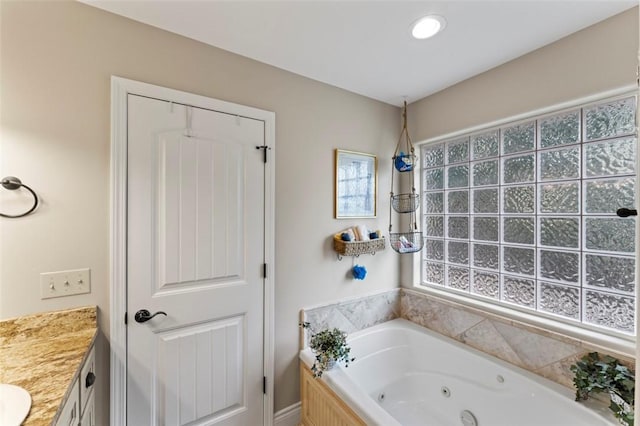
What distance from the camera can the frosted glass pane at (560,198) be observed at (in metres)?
1.56

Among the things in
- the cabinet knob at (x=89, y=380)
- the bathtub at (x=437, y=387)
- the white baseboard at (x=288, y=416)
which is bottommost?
the white baseboard at (x=288, y=416)

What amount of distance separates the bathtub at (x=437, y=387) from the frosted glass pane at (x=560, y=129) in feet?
4.69

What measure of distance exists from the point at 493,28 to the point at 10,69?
233cm

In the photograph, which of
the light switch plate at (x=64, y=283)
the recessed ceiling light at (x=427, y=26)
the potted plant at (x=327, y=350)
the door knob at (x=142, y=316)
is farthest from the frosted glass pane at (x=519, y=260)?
the light switch plate at (x=64, y=283)

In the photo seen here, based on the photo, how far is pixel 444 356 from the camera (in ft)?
6.51

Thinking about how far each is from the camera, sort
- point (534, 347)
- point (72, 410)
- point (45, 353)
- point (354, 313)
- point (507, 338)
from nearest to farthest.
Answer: point (72, 410) < point (45, 353) < point (534, 347) < point (507, 338) < point (354, 313)

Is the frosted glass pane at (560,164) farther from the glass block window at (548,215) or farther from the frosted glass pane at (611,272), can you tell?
the frosted glass pane at (611,272)

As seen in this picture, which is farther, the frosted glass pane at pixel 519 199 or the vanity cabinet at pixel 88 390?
the frosted glass pane at pixel 519 199

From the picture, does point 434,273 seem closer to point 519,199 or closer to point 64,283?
point 519,199

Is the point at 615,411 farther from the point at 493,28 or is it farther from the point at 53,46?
the point at 53,46

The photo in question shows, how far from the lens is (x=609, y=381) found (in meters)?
1.26

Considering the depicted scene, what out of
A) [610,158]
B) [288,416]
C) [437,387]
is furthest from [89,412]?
[610,158]

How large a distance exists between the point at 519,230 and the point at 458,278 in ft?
1.95

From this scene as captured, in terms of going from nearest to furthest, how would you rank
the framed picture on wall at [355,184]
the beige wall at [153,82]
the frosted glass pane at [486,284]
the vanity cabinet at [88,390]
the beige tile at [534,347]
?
the vanity cabinet at [88,390] < the beige wall at [153,82] < the beige tile at [534,347] < the frosted glass pane at [486,284] < the framed picture on wall at [355,184]
